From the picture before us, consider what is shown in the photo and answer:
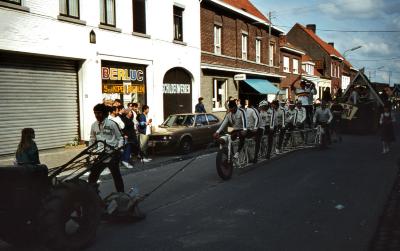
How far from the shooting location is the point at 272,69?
3428 cm

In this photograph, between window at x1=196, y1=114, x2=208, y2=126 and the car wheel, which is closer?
the car wheel

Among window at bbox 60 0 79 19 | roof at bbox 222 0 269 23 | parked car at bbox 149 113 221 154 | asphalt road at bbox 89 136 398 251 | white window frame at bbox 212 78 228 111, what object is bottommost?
asphalt road at bbox 89 136 398 251

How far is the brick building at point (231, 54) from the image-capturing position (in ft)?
78.9

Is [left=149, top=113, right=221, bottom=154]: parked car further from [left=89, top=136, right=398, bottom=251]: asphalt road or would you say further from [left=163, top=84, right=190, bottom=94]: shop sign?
[left=163, top=84, right=190, bottom=94]: shop sign

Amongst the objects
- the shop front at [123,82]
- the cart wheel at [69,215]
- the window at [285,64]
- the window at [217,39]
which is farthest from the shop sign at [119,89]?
the window at [285,64]

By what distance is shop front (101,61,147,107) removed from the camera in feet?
54.2

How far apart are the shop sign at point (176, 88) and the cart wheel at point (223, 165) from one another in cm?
1111

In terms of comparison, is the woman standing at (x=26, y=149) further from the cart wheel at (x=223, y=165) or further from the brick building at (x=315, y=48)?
the brick building at (x=315, y=48)

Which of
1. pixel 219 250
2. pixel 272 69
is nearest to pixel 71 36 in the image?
pixel 219 250

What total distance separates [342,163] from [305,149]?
3.51m

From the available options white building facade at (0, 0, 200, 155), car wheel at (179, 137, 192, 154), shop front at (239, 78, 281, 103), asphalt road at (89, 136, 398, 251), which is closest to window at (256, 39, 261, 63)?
shop front at (239, 78, 281, 103)

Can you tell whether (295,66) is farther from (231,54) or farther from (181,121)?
(181,121)

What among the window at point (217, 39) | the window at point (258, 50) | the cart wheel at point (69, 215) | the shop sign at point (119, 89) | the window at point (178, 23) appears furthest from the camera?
the window at point (258, 50)

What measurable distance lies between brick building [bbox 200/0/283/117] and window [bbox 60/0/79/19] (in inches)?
365
